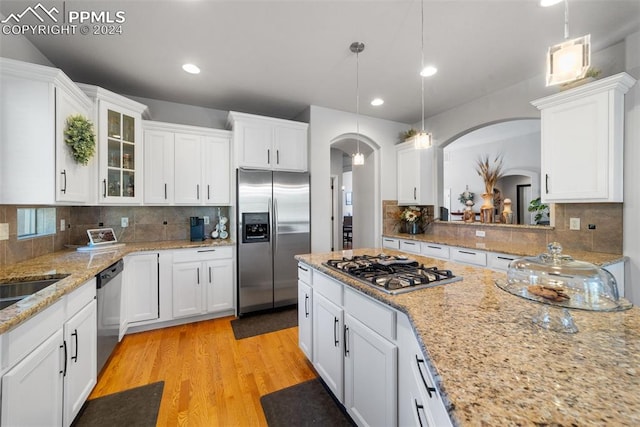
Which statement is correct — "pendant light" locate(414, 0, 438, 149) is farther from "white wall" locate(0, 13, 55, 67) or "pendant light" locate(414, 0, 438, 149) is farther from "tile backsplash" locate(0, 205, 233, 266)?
"white wall" locate(0, 13, 55, 67)

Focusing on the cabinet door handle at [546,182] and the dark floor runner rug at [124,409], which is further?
the cabinet door handle at [546,182]

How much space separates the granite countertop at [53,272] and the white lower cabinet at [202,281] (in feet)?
0.77

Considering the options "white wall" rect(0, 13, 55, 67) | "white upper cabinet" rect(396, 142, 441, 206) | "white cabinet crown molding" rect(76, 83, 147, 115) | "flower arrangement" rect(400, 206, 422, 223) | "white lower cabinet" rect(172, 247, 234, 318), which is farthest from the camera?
"flower arrangement" rect(400, 206, 422, 223)

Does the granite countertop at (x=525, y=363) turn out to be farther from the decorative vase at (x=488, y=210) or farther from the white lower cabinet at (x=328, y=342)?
the decorative vase at (x=488, y=210)

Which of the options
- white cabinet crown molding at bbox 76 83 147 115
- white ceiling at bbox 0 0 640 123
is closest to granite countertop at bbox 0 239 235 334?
white cabinet crown molding at bbox 76 83 147 115

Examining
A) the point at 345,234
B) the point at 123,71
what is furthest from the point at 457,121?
the point at 345,234

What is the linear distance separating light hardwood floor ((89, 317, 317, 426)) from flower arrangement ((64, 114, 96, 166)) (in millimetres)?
1798

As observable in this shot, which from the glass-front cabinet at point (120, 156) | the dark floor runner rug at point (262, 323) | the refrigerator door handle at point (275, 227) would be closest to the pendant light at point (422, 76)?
the refrigerator door handle at point (275, 227)

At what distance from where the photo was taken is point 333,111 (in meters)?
3.80

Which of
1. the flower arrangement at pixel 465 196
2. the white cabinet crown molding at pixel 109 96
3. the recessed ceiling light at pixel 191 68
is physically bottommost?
the flower arrangement at pixel 465 196

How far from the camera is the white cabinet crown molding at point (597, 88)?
2.06m

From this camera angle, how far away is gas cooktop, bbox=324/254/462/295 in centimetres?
132

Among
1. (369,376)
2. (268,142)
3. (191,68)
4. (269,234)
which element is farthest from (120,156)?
(369,376)

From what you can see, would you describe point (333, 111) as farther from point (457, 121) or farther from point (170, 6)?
point (170, 6)
